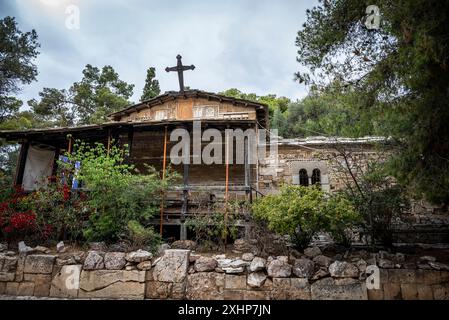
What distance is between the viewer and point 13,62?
619 inches

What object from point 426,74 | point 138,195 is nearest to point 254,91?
point 138,195

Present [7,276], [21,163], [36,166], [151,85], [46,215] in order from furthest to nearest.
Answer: [151,85], [36,166], [21,163], [46,215], [7,276]

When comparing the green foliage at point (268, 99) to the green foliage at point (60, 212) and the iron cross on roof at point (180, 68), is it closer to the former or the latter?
the iron cross on roof at point (180, 68)

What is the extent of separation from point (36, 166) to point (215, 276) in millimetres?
9201

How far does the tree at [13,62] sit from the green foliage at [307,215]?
56.1 ft

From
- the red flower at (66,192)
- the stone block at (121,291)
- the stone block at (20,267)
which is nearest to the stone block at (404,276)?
the stone block at (121,291)

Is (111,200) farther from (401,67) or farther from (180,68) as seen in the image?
(180,68)

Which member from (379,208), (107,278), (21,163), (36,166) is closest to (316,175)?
(379,208)

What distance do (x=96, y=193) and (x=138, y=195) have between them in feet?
3.68

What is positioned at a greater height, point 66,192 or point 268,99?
point 268,99

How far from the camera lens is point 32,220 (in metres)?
7.06

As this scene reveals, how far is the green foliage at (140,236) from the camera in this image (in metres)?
6.49

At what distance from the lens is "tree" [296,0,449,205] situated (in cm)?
354

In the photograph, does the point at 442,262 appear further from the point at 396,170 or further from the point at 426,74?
the point at 426,74
